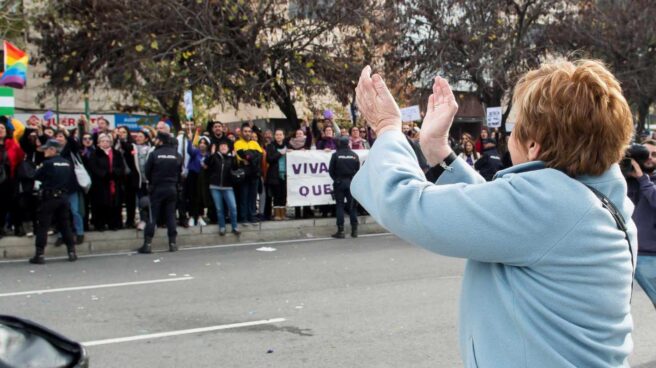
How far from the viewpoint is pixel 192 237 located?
1253 cm

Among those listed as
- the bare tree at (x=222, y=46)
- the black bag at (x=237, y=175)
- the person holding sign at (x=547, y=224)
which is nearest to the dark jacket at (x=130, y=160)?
the black bag at (x=237, y=175)

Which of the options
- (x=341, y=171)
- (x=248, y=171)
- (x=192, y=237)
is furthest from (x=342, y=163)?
(x=192, y=237)

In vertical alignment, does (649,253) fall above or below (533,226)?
below

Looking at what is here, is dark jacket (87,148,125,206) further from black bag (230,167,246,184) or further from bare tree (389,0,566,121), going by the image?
bare tree (389,0,566,121)

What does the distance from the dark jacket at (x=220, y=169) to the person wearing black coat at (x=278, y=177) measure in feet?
4.53

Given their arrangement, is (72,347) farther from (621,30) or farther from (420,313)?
(621,30)

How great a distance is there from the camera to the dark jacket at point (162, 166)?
1131cm

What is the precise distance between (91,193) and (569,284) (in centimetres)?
1125

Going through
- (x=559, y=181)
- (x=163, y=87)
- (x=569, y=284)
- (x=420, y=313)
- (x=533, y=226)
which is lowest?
(x=420, y=313)

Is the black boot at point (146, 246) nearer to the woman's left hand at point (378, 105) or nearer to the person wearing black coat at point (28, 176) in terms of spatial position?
the person wearing black coat at point (28, 176)

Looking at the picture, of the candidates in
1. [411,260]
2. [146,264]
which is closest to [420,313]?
[411,260]

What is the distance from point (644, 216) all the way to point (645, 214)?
0.06ft

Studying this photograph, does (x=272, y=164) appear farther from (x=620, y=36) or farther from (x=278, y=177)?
(x=620, y=36)

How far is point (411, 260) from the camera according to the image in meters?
10.2
